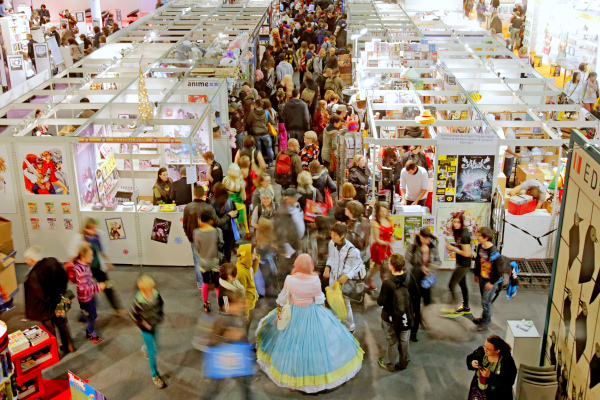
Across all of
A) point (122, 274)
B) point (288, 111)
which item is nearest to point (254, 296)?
point (122, 274)

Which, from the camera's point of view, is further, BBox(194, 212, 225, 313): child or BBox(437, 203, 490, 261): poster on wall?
BBox(437, 203, 490, 261): poster on wall

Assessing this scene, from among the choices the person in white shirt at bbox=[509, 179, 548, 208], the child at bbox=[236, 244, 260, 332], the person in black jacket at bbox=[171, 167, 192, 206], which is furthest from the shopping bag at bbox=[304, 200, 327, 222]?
the person in white shirt at bbox=[509, 179, 548, 208]

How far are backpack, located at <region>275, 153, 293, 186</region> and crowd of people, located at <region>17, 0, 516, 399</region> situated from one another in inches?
0.6

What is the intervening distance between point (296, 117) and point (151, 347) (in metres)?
6.46

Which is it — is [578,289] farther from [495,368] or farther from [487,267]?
[487,267]

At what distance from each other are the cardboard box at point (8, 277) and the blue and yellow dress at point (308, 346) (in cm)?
359

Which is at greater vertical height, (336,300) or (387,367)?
(336,300)

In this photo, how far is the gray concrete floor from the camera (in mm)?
6480

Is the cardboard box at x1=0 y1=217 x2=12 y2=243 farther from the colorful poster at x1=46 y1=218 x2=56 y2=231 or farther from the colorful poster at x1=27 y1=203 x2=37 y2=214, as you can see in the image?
the colorful poster at x1=46 y1=218 x2=56 y2=231

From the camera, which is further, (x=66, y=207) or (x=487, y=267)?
(x=66, y=207)

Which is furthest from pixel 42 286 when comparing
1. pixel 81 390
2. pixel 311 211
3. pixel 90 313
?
pixel 311 211

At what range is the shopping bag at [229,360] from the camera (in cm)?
559

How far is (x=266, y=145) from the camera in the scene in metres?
11.9

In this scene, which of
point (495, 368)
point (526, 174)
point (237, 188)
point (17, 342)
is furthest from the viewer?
point (526, 174)
